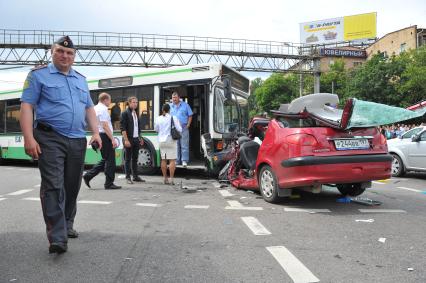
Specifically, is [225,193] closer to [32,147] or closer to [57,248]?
[57,248]

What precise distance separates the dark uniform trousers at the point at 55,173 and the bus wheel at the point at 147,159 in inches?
270

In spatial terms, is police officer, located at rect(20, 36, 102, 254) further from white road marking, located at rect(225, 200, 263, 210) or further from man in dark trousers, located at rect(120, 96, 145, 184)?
man in dark trousers, located at rect(120, 96, 145, 184)

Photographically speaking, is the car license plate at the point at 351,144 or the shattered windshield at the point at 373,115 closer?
the shattered windshield at the point at 373,115

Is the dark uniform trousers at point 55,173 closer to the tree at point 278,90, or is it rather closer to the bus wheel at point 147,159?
the bus wheel at point 147,159

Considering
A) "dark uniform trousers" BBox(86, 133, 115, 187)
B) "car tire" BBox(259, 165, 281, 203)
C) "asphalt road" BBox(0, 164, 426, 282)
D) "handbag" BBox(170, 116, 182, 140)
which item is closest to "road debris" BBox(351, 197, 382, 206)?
"asphalt road" BBox(0, 164, 426, 282)

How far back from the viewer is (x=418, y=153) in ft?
36.1

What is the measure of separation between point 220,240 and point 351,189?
360cm

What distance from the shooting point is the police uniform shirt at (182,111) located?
10.4m

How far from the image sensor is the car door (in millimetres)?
10898

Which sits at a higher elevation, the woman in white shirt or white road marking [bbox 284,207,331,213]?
the woman in white shirt

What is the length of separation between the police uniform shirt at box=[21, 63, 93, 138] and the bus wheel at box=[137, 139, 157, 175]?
688cm

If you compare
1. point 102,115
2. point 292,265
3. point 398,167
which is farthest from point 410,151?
point 292,265

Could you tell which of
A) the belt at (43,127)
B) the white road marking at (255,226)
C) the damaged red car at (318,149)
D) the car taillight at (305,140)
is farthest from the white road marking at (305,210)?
the belt at (43,127)

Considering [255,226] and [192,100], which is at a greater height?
[192,100]
